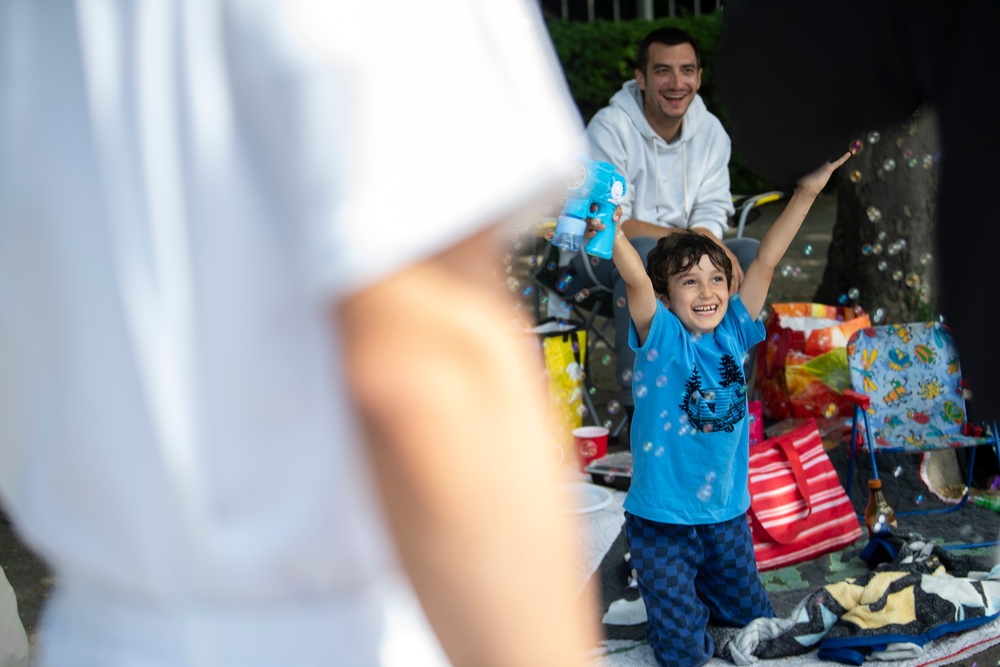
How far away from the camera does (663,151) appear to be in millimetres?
5328

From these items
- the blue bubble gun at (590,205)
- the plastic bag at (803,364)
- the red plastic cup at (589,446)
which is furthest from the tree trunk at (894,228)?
the blue bubble gun at (590,205)

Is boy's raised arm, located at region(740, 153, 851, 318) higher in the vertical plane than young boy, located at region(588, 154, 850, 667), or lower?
Result: higher

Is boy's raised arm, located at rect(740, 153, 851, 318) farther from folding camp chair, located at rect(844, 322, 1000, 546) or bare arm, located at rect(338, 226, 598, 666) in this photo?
bare arm, located at rect(338, 226, 598, 666)

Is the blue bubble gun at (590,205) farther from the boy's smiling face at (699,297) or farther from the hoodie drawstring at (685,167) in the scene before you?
the hoodie drawstring at (685,167)

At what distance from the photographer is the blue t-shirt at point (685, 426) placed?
3422 mm

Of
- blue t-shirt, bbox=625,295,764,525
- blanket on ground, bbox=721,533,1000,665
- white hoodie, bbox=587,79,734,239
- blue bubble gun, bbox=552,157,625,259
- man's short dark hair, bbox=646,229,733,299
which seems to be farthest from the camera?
white hoodie, bbox=587,79,734,239

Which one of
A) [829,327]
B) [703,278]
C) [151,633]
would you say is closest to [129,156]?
[151,633]

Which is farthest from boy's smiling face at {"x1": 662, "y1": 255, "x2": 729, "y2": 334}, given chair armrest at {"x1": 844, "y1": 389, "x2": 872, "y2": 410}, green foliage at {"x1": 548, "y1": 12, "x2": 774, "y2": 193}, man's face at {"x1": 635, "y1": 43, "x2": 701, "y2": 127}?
green foliage at {"x1": 548, "y1": 12, "x2": 774, "y2": 193}

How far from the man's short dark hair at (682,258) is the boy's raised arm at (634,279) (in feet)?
0.49

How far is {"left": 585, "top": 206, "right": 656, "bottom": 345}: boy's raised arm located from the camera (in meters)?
3.30

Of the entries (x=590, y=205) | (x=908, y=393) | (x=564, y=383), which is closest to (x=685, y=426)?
(x=590, y=205)

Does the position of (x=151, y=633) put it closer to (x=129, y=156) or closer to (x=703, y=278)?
(x=129, y=156)

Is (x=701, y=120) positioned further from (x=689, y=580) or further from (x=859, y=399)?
(x=689, y=580)

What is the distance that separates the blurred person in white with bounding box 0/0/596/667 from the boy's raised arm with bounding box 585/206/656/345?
8.48 ft
